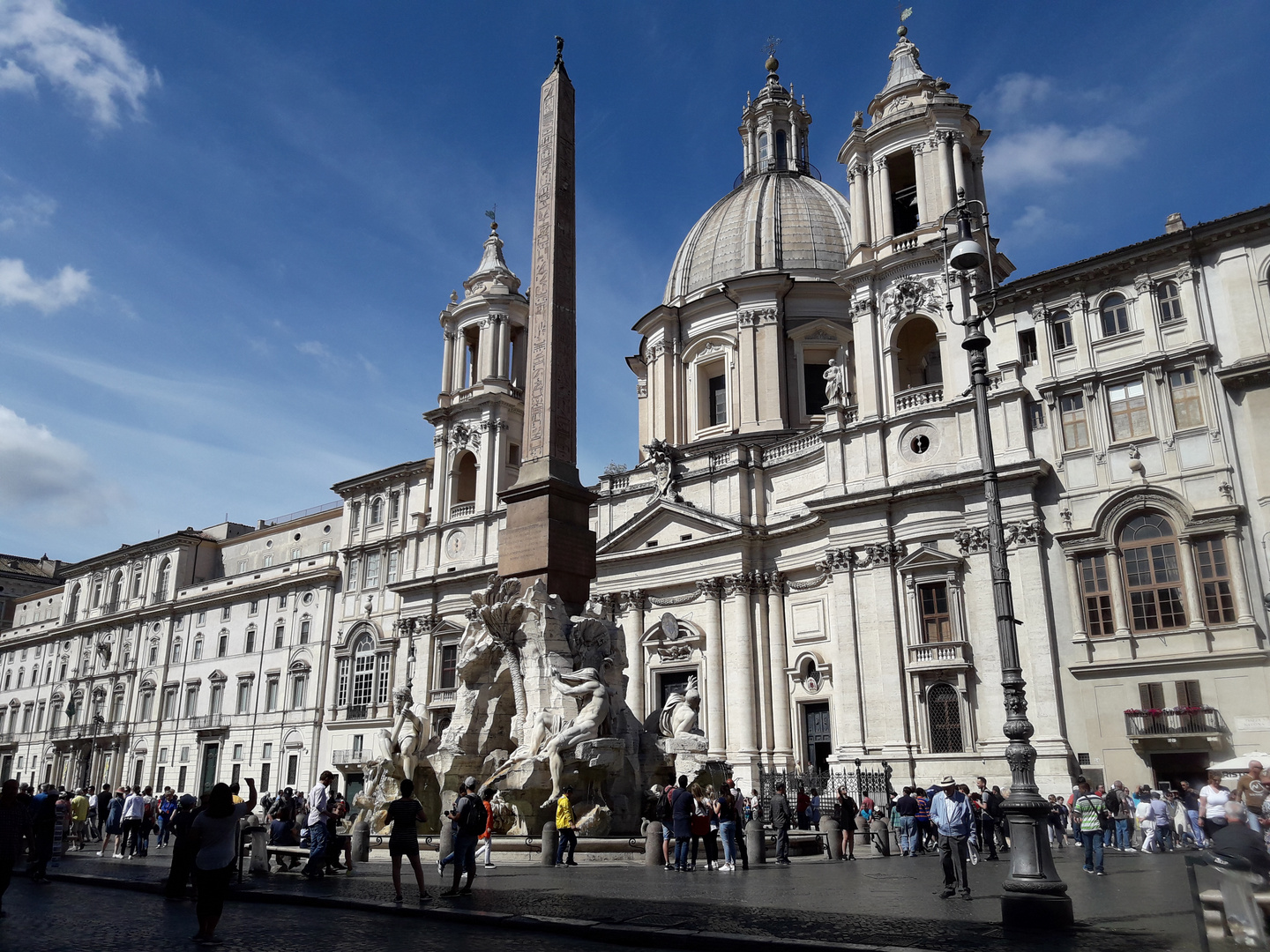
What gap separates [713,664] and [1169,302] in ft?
58.5

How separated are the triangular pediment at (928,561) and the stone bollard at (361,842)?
61.6ft

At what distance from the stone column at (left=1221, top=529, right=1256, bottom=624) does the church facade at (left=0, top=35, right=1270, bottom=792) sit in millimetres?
74

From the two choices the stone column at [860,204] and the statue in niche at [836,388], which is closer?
the statue in niche at [836,388]

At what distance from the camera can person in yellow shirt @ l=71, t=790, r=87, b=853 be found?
23.1 m

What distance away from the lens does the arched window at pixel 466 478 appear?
44463 mm

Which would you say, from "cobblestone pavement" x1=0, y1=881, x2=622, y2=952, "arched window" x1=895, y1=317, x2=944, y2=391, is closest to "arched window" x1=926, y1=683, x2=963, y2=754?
"arched window" x1=895, y1=317, x2=944, y2=391

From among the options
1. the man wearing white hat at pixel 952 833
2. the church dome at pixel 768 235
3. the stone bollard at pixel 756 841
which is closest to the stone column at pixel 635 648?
the church dome at pixel 768 235

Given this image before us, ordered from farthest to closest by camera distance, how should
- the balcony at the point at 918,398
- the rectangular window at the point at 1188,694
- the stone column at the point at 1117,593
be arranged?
1. the balcony at the point at 918,398
2. the stone column at the point at 1117,593
3. the rectangular window at the point at 1188,694

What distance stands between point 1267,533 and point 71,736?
2330 inches

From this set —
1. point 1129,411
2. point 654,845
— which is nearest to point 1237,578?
point 1129,411

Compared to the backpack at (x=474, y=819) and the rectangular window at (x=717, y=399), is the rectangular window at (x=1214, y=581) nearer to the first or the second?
the rectangular window at (x=717, y=399)

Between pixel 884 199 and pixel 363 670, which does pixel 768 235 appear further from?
pixel 363 670

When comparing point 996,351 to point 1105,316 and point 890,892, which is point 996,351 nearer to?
point 1105,316

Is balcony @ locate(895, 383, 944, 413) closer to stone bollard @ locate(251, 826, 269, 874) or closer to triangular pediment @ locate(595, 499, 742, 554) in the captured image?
triangular pediment @ locate(595, 499, 742, 554)
